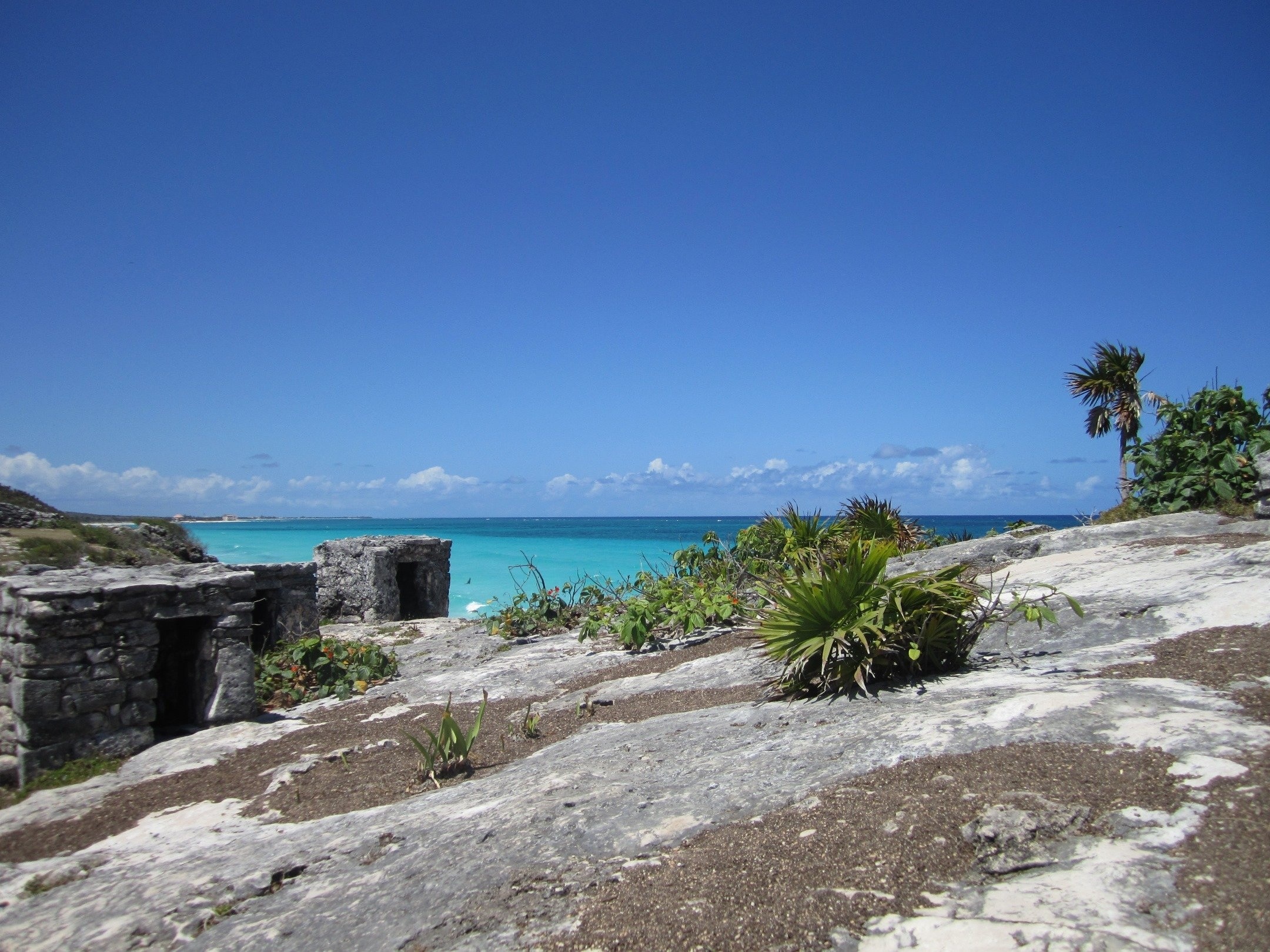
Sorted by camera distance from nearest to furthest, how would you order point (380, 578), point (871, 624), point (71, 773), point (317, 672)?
1. point (871, 624)
2. point (71, 773)
3. point (317, 672)
4. point (380, 578)

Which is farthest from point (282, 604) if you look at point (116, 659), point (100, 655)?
point (100, 655)

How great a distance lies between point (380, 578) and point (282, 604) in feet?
14.5

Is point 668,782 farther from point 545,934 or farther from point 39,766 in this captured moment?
point 39,766

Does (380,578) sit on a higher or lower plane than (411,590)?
higher

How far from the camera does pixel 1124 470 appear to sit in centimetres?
1738

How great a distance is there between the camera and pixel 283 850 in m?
4.34

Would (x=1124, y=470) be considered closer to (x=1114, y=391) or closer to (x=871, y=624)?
(x=1114, y=391)

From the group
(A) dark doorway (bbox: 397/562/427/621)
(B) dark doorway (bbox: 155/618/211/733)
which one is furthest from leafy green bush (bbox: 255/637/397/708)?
(A) dark doorway (bbox: 397/562/427/621)

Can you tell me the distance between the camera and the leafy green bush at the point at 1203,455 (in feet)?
35.8

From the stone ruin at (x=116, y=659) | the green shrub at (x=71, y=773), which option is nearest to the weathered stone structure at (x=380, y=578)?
the stone ruin at (x=116, y=659)

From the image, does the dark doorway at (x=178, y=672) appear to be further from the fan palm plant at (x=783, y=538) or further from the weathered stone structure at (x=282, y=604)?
the fan palm plant at (x=783, y=538)

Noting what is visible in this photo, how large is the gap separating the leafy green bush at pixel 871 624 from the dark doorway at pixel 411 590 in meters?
13.0

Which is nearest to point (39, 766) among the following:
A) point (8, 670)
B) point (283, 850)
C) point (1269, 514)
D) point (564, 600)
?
point (8, 670)

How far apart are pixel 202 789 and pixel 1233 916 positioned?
6.32m
